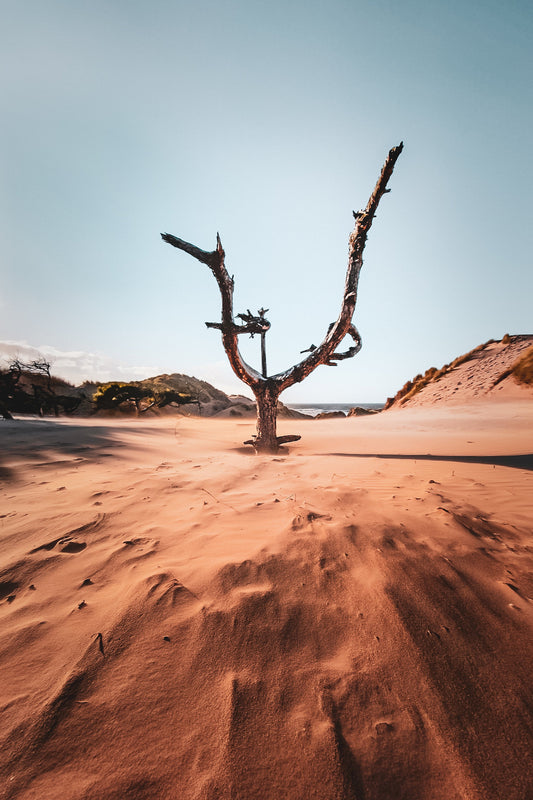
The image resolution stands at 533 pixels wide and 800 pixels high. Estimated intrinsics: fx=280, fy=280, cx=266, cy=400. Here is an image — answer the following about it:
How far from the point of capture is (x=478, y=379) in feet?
48.6

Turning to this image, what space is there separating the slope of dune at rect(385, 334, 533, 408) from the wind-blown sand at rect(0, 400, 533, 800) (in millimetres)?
13396

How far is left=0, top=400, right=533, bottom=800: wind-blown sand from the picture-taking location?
755 millimetres

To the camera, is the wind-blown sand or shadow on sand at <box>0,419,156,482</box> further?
shadow on sand at <box>0,419,156,482</box>

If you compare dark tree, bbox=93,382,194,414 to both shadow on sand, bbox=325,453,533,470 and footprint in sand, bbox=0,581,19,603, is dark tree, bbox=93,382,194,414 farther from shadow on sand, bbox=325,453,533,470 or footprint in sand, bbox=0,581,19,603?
footprint in sand, bbox=0,581,19,603

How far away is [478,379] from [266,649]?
17.9 metres

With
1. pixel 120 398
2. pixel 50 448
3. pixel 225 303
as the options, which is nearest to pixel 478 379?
pixel 225 303

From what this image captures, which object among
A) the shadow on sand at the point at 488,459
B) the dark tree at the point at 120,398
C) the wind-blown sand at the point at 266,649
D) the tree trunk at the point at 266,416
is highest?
the dark tree at the point at 120,398

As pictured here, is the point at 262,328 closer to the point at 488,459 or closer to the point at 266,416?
the point at 266,416

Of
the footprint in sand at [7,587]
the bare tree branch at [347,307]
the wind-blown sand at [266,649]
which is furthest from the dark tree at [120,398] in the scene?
the footprint in sand at [7,587]

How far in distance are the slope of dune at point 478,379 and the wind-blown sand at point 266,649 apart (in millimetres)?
13396

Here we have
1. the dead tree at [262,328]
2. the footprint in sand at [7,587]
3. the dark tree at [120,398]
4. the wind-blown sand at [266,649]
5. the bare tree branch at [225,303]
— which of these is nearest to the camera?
the wind-blown sand at [266,649]

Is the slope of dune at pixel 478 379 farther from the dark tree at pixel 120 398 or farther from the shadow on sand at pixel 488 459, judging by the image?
the dark tree at pixel 120 398

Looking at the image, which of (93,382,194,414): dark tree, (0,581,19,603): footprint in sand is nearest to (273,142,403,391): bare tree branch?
(0,581,19,603): footprint in sand

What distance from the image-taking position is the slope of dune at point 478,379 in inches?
504
